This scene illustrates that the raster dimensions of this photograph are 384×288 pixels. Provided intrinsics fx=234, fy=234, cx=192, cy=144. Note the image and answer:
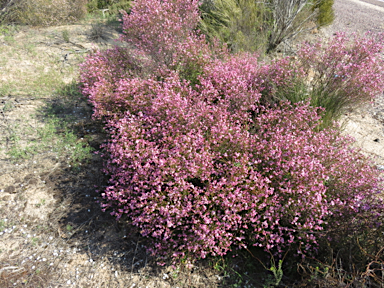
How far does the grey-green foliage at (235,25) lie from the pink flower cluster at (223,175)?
9.54 feet

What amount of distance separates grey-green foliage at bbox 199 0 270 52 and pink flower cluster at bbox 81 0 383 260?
2907 mm

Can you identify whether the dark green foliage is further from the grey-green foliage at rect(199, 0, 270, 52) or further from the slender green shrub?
the slender green shrub

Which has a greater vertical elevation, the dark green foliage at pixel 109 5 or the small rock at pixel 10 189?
the dark green foliage at pixel 109 5

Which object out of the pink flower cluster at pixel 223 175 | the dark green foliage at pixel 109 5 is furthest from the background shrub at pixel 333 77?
the dark green foliage at pixel 109 5

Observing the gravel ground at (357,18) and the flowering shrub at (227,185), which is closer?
the flowering shrub at (227,185)

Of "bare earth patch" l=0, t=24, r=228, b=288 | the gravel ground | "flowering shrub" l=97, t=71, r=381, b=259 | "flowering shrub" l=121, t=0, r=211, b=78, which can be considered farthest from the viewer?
the gravel ground

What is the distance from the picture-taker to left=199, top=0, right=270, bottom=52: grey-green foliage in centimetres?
678

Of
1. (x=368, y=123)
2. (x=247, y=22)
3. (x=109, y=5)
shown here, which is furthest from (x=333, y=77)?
(x=109, y=5)

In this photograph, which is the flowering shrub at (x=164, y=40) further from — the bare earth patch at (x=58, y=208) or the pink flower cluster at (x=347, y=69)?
the pink flower cluster at (x=347, y=69)

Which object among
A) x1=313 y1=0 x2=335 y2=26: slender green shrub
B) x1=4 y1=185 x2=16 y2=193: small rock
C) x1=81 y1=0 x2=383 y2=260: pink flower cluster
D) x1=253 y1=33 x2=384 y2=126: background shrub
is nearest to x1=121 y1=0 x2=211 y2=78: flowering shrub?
x1=81 y1=0 x2=383 y2=260: pink flower cluster

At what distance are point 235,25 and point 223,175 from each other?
5.68m

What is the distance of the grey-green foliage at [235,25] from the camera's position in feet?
22.2

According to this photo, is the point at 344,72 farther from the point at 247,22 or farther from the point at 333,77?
the point at 247,22

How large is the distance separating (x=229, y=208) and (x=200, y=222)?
0.39 meters
